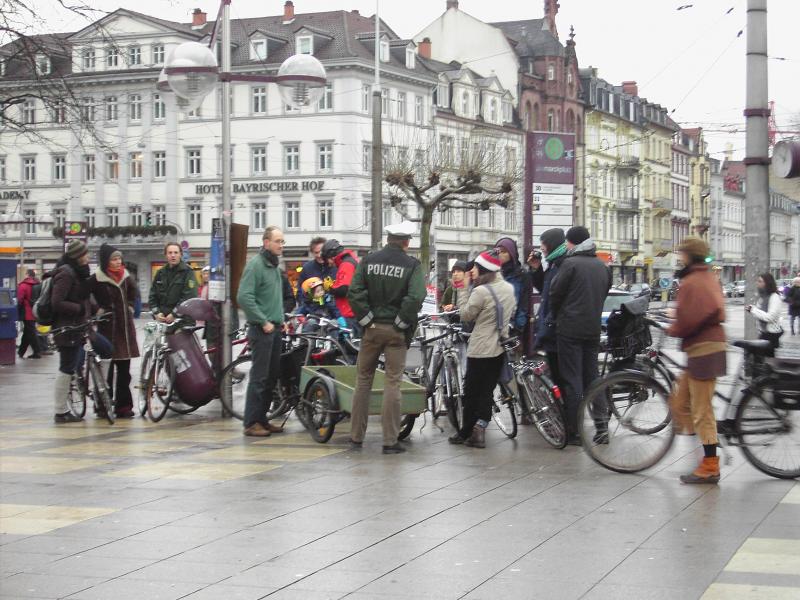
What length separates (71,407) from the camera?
13305 mm

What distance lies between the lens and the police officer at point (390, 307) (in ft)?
34.2

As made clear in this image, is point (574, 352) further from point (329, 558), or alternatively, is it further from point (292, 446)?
point (329, 558)

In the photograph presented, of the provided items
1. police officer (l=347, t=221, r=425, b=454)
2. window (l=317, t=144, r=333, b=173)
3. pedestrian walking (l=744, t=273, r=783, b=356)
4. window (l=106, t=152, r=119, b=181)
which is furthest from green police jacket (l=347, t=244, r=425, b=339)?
window (l=106, t=152, r=119, b=181)

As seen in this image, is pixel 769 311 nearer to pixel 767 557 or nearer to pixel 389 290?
pixel 389 290

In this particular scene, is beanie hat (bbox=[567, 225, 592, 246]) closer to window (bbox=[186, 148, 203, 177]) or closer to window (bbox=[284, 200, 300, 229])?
window (bbox=[284, 200, 300, 229])

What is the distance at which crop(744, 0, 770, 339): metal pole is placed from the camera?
12953 mm

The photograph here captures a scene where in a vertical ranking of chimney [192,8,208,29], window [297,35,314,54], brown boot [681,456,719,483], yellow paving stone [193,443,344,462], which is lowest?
yellow paving stone [193,443,344,462]

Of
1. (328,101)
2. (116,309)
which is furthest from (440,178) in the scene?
(116,309)

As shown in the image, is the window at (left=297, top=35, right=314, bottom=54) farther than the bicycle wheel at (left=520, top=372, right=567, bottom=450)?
Yes

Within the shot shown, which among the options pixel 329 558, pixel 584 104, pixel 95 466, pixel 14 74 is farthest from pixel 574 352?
pixel 584 104

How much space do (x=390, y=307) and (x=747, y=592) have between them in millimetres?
5190

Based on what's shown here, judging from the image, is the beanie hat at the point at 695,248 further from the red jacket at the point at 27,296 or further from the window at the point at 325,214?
the window at the point at 325,214

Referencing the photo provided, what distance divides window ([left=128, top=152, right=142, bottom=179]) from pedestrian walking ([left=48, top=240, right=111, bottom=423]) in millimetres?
57707

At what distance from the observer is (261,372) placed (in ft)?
38.6
